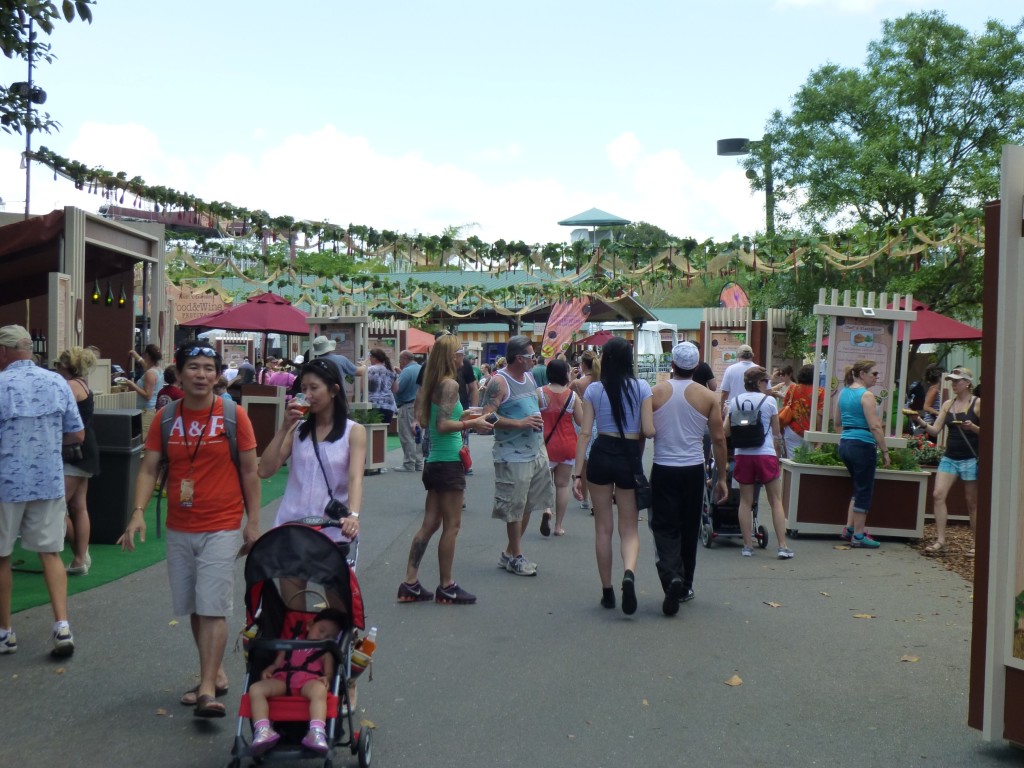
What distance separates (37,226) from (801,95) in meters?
25.0

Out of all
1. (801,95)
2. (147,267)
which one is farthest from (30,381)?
(801,95)

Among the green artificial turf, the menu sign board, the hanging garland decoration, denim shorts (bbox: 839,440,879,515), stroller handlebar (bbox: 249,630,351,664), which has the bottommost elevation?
the green artificial turf

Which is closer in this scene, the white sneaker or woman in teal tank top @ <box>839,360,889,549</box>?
the white sneaker

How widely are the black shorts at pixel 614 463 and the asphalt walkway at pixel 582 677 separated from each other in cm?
92

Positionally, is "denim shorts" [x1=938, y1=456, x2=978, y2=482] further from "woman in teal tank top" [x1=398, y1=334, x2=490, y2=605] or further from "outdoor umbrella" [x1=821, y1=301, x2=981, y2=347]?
"outdoor umbrella" [x1=821, y1=301, x2=981, y2=347]

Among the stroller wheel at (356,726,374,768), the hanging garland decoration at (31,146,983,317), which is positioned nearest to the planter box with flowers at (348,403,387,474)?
the hanging garland decoration at (31,146,983,317)

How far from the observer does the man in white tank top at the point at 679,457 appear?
7.73 metres

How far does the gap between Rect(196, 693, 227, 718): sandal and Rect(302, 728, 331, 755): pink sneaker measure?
3.32 ft

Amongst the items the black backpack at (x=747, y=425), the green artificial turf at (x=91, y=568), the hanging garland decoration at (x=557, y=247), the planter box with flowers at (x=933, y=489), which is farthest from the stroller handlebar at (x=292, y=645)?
the hanging garland decoration at (x=557, y=247)

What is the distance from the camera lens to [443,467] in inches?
306

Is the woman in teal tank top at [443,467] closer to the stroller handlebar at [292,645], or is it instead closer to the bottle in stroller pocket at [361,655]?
the bottle in stroller pocket at [361,655]

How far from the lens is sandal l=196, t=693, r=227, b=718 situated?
513cm

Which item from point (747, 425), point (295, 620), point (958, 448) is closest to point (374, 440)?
point (747, 425)

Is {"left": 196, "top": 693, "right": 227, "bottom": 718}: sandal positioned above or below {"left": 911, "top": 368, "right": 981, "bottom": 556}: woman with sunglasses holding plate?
below
